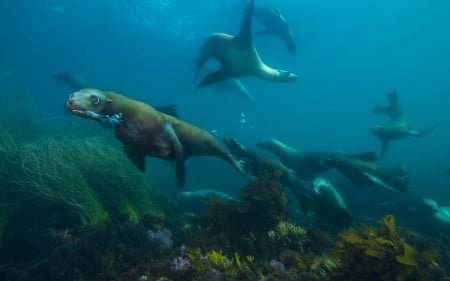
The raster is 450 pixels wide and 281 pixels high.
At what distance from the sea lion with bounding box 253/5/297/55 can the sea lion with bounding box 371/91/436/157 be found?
4.97 metres

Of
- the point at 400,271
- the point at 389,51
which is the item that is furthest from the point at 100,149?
the point at 389,51

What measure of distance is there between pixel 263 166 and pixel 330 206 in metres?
1.53

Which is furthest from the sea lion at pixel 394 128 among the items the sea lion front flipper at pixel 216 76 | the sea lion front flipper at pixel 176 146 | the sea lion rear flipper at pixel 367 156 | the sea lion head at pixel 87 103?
the sea lion head at pixel 87 103

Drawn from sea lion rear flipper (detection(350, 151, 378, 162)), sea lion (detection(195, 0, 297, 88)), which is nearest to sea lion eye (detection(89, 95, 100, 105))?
sea lion (detection(195, 0, 297, 88))

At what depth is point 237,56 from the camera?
9.12m

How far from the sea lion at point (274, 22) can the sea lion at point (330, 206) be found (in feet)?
33.4

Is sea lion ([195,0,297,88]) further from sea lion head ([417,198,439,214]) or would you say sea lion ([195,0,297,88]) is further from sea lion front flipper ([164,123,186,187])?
sea lion head ([417,198,439,214])

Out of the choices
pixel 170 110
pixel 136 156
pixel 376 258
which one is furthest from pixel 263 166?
pixel 376 258

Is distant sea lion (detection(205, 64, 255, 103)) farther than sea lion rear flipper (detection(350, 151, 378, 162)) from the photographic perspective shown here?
Yes

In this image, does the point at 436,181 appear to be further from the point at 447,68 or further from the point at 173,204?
the point at 447,68

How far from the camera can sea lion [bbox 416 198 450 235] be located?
27.0ft

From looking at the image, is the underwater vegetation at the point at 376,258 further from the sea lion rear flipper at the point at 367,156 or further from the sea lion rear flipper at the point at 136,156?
the sea lion rear flipper at the point at 367,156

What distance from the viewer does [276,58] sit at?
44.3 metres

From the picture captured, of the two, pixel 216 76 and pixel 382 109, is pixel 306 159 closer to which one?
pixel 216 76
